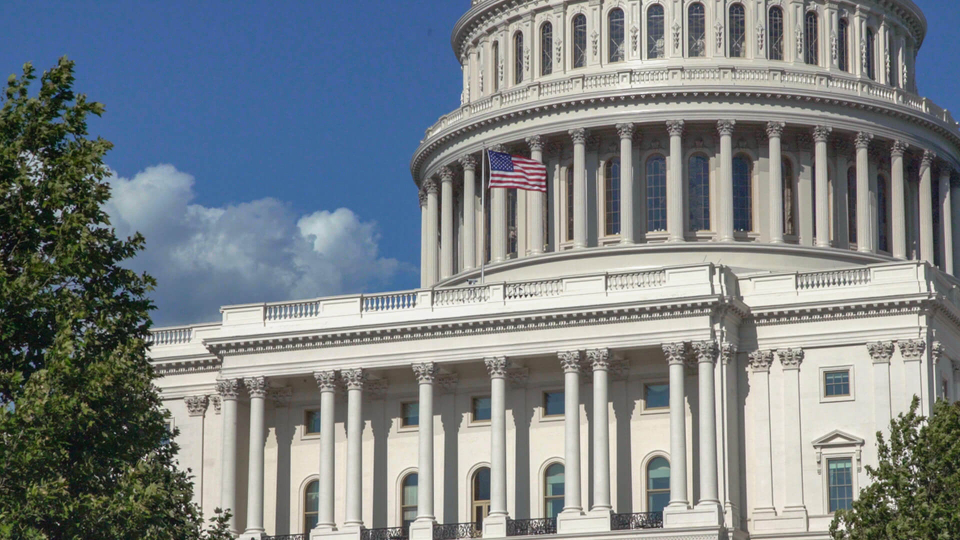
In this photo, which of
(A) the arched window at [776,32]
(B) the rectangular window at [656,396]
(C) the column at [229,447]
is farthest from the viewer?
(A) the arched window at [776,32]

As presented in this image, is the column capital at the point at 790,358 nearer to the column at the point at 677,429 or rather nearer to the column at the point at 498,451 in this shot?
the column at the point at 677,429

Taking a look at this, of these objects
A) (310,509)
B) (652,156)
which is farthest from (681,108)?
(310,509)

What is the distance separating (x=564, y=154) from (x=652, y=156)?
157 inches

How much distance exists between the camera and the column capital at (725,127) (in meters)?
87.2

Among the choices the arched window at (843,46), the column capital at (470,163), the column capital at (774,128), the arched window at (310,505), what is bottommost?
the arched window at (310,505)

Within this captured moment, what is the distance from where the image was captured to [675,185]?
86.7 m

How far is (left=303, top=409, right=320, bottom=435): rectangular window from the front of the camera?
78875 mm

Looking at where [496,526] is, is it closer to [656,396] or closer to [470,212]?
[656,396]

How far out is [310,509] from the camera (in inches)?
3086

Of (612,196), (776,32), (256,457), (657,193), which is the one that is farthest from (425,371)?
(776,32)


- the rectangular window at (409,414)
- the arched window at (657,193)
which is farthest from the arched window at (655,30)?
the rectangular window at (409,414)

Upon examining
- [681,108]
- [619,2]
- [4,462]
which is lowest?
[4,462]

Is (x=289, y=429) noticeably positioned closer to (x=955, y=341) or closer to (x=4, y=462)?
(x=955, y=341)

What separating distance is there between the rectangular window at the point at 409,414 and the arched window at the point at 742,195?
17452mm
